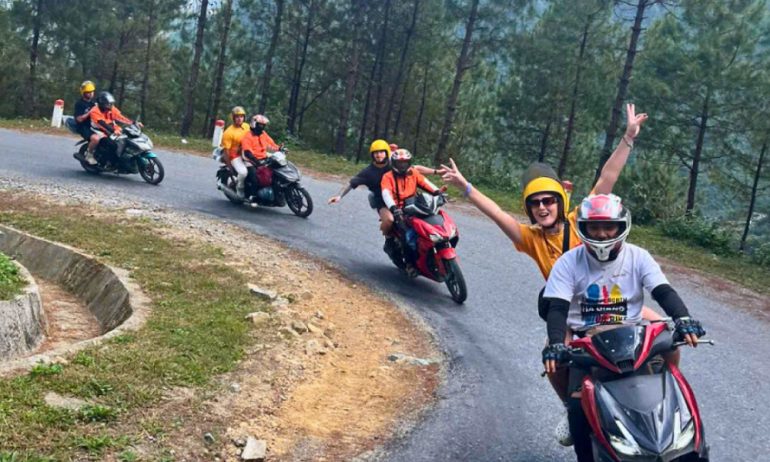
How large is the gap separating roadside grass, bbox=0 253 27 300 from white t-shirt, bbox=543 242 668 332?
436 centimetres

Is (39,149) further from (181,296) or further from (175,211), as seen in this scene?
(181,296)

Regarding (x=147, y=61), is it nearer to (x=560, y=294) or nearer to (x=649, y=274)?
(x=560, y=294)

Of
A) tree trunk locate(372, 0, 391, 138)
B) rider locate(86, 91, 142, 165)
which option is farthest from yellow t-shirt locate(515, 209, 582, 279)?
tree trunk locate(372, 0, 391, 138)

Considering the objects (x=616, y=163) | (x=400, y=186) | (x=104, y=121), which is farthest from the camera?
(x=104, y=121)

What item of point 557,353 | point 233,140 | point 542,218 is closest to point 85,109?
point 233,140

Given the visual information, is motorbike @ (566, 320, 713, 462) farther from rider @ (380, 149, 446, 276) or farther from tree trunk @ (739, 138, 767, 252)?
tree trunk @ (739, 138, 767, 252)

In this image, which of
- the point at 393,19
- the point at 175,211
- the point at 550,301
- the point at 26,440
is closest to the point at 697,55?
the point at 393,19

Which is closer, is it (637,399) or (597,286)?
(637,399)

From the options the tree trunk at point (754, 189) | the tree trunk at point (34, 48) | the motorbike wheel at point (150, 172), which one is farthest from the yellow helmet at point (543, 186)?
the tree trunk at point (34, 48)

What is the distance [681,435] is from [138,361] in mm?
3533

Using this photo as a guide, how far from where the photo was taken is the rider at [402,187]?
31.9 feet

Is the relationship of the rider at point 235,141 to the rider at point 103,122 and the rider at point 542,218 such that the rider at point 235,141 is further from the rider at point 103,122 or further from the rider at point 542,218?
the rider at point 542,218

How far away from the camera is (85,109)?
570 inches

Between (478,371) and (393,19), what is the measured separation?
27465 mm
